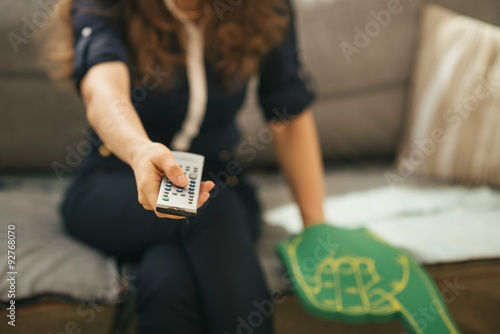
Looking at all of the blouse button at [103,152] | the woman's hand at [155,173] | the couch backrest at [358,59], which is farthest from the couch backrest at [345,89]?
the woman's hand at [155,173]

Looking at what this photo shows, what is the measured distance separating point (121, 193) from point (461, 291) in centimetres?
60

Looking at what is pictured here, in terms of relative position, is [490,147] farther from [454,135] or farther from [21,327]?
[21,327]

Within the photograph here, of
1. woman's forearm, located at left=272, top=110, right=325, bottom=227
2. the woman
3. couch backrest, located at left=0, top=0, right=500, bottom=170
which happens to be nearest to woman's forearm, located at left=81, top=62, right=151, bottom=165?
the woman

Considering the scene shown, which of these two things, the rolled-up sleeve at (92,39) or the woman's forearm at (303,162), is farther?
the woman's forearm at (303,162)

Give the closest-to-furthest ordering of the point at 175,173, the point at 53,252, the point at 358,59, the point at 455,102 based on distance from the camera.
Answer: the point at 175,173
the point at 53,252
the point at 455,102
the point at 358,59

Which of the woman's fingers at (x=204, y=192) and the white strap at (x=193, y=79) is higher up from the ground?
the woman's fingers at (x=204, y=192)

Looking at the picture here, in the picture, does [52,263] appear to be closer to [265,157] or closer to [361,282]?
[361,282]

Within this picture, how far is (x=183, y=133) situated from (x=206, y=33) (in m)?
0.17

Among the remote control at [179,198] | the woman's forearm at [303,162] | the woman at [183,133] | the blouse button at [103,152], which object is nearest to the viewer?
the remote control at [179,198]

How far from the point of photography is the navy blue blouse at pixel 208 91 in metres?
0.64

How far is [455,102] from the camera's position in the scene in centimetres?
108

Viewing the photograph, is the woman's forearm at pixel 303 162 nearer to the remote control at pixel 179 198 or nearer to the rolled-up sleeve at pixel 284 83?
the rolled-up sleeve at pixel 284 83

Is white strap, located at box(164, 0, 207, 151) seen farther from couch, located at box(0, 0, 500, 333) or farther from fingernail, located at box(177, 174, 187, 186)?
fingernail, located at box(177, 174, 187, 186)

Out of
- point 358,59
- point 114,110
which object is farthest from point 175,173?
point 358,59
